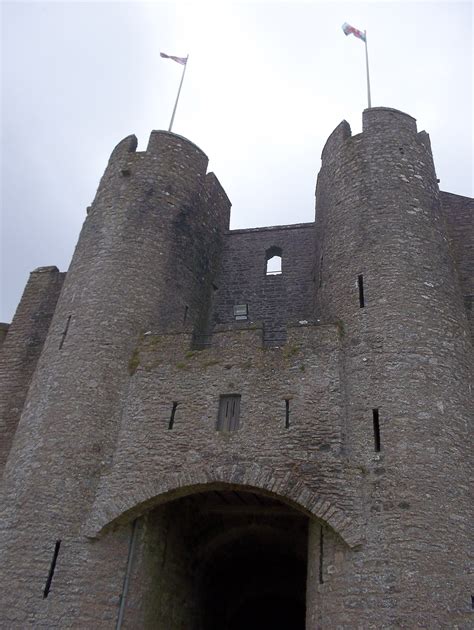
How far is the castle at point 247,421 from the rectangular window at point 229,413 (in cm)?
5

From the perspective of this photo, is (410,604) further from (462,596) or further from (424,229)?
(424,229)

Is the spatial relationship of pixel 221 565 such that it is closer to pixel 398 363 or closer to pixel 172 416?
pixel 172 416

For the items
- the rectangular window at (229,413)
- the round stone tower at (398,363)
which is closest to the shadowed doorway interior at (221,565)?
the rectangular window at (229,413)

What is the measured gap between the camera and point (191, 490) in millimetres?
12289

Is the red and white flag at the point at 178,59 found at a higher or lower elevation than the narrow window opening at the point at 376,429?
higher

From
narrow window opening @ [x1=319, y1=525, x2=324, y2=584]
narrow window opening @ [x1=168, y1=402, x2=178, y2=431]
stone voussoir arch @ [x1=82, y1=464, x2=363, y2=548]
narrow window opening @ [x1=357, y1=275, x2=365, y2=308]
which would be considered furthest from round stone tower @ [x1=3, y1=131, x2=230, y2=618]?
narrow window opening @ [x1=319, y1=525, x2=324, y2=584]

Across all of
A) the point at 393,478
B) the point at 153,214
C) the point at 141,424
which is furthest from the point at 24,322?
the point at 393,478

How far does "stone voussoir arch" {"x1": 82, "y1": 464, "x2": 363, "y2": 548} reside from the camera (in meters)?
11.5

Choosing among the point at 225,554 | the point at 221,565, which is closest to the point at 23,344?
the point at 225,554

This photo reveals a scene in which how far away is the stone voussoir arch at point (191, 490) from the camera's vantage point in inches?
452

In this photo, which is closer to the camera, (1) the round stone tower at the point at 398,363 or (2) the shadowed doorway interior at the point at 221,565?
(1) the round stone tower at the point at 398,363

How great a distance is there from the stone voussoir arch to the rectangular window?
96cm

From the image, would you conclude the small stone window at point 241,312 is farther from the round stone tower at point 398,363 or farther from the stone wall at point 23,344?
the stone wall at point 23,344

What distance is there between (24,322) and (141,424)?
6933 millimetres
